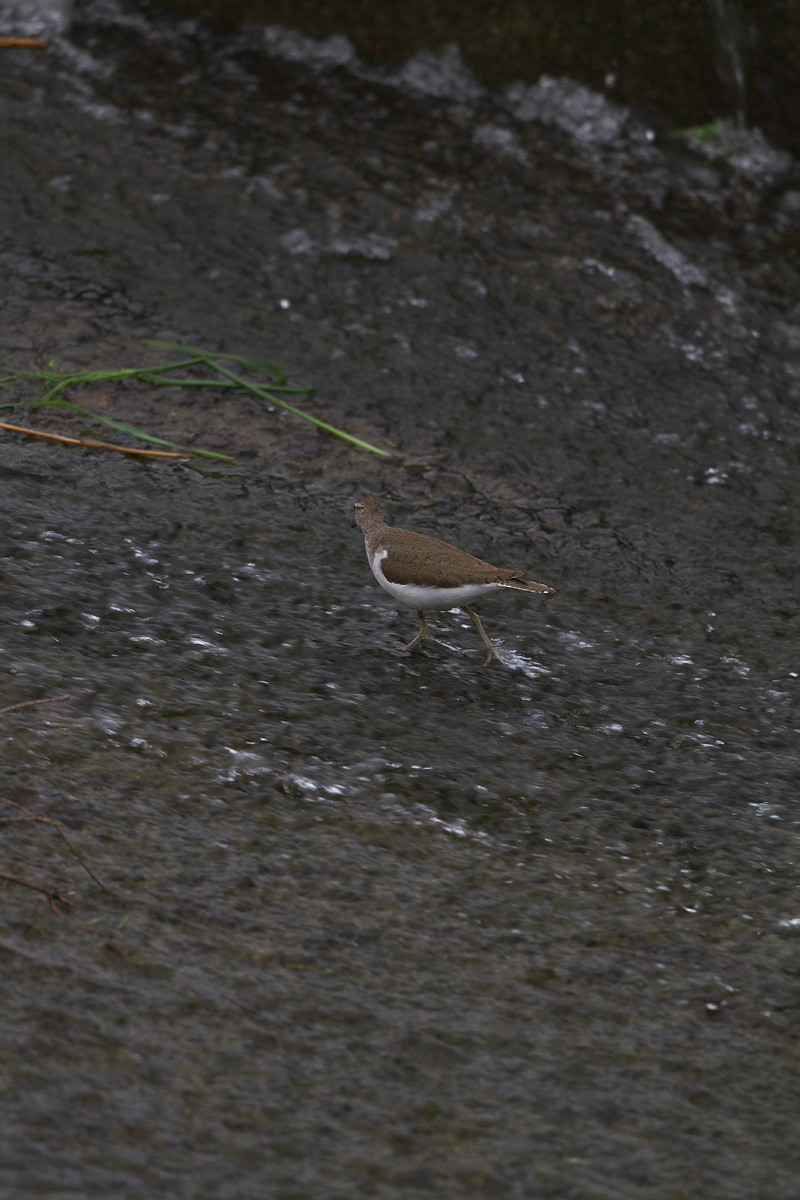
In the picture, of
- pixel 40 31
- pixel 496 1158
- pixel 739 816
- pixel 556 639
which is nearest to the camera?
pixel 496 1158

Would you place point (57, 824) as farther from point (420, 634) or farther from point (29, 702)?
point (420, 634)

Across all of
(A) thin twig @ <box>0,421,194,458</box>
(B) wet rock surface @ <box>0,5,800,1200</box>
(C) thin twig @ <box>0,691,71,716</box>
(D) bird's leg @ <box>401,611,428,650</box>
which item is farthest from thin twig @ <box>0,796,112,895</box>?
(A) thin twig @ <box>0,421,194,458</box>

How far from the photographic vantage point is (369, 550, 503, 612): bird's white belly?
527 centimetres

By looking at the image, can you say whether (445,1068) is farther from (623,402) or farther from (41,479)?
(623,402)

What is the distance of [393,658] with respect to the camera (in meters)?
5.64

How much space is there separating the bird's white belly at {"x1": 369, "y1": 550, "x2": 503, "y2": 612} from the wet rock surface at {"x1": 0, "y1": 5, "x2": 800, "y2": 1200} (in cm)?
34

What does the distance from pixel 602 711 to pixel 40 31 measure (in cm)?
788

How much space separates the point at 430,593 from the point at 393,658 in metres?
0.47

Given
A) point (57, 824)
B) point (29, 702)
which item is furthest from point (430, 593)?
point (57, 824)

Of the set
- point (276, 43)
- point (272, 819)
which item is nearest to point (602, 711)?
point (272, 819)

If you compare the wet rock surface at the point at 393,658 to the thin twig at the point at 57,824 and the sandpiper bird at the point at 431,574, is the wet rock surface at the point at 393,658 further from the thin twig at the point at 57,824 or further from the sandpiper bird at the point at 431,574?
the sandpiper bird at the point at 431,574

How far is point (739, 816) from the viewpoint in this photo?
4809mm

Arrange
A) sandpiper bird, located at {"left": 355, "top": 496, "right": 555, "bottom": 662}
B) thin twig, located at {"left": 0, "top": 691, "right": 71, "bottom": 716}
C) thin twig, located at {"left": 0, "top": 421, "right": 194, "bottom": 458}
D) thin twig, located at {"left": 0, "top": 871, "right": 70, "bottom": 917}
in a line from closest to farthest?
1. thin twig, located at {"left": 0, "top": 871, "right": 70, "bottom": 917}
2. thin twig, located at {"left": 0, "top": 691, "right": 71, "bottom": 716}
3. sandpiper bird, located at {"left": 355, "top": 496, "right": 555, "bottom": 662}
4. thin twig, located at {"left": 0, "top": 421, "right": 194, "bottom": 458}

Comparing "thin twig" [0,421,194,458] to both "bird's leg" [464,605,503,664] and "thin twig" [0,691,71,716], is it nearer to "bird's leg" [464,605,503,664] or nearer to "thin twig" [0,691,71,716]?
"bird's leg" [464,605,503,664]
